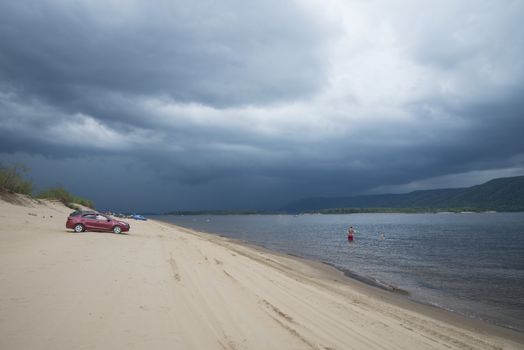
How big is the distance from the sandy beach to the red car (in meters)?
15.1

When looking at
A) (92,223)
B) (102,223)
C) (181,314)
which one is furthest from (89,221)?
(181,314)

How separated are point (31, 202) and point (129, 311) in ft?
175

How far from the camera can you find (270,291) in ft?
40.2

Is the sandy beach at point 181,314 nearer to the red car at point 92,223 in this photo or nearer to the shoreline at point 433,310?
the shoreline at point 433,310

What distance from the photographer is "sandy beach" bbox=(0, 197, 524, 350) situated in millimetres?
6191

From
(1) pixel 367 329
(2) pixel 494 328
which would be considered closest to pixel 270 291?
(1) pixel 367 329

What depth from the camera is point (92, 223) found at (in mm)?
30203

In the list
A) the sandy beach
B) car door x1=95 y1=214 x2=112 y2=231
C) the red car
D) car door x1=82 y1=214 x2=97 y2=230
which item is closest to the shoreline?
the sandy beach

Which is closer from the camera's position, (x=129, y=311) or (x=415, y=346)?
(x=129, y=311)

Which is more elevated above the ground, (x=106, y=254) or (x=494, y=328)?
(x=106, y=254)

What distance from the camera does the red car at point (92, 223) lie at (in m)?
29.1

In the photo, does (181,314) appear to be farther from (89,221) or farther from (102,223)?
(102,223)

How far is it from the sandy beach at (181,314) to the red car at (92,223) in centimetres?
1513

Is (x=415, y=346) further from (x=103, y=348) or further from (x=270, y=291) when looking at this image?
(x=103, y=348)
